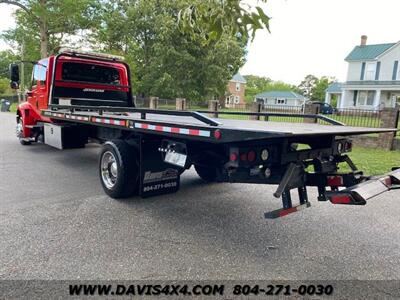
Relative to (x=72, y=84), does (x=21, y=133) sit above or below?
below

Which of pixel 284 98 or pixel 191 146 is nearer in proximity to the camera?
pixel 191 146

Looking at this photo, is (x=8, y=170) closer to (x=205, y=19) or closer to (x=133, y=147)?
(x=133, y=147)

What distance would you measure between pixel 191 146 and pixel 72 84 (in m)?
5.24

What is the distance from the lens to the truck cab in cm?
793

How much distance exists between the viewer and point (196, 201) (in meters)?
5.11

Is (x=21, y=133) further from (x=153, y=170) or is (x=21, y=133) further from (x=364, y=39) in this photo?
(x=364, y=39)

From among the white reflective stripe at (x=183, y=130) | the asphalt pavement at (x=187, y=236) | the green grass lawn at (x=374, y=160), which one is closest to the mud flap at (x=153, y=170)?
the asphalt pavement at (x=187, y=236)

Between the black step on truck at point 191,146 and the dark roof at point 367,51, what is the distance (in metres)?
34.9

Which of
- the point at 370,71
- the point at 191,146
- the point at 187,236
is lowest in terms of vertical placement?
the point at 187,236

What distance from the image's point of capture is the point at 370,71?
35.8 metres

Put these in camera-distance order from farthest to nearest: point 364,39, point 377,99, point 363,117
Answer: point 364,39 → point 377,99 → point 363,117

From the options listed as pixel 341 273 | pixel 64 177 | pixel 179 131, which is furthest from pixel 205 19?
pixel 64 177

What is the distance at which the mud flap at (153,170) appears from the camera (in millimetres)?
4668

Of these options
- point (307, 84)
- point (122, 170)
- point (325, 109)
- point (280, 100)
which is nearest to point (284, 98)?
point (280, 100)
